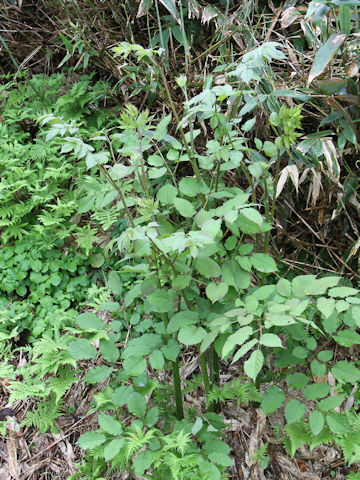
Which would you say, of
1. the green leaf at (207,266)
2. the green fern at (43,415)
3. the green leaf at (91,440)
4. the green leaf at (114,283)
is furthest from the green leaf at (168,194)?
the green fern at (43,415)

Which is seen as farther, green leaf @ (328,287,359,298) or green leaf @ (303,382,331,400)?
green leaf @ (303,382,331,400)

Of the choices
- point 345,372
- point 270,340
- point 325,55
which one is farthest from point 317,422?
point 325,55

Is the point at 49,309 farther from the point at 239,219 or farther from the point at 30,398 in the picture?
the point at 239,219

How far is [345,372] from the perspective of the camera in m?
1.50

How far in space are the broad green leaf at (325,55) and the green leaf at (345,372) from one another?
3.95ft

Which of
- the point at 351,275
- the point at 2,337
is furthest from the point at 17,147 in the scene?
the point at 351,275

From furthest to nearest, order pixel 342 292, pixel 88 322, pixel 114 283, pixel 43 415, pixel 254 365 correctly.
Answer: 1. pixel 43 415
2. pixel 114 283
3. pixel 88 322
4. pixel 342 292
5. pixel 254 365

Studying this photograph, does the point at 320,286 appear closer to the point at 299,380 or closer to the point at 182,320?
the point at 299,380

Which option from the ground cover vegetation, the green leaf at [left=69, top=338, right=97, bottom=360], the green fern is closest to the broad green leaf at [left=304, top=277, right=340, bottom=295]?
the ground cover vegetation

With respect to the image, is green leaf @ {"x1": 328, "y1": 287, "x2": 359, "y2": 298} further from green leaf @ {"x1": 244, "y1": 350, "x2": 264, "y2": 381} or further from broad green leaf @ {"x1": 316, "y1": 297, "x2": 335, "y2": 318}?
green leaf @ {"x1": 244, "y1": 350, "x2": 264, "y2": 381}

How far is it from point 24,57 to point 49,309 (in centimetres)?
207

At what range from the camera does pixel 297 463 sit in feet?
6.41

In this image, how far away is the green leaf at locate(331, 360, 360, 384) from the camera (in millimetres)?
1477

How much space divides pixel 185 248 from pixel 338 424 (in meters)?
0.78
